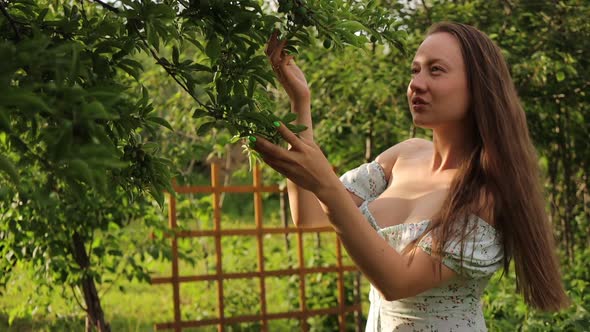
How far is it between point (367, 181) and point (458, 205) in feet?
1.27

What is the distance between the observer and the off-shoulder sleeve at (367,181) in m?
2.08

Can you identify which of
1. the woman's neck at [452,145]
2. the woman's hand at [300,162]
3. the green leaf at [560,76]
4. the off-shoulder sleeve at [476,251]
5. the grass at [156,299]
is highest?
the green leaf at [560,76]

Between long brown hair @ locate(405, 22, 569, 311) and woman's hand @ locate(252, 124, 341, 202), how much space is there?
374 millimetres

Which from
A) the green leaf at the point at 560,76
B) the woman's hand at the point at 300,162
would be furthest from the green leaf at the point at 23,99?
the green leaf at the point at 560,76

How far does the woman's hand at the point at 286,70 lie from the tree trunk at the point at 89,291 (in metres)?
2.71

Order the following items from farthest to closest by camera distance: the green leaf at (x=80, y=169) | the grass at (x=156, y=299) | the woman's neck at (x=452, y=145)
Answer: the grass at (x=156, y=299)
the woman's neck at (x=452, y=145)
the green leaf at (x=80, y=169)

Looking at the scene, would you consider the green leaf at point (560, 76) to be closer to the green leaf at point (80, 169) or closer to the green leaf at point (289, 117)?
the green leaf at point (289, 117)

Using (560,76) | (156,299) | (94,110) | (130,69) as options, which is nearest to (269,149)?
(130,69)

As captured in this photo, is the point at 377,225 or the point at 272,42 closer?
the point at 272,42

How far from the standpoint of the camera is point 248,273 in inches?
197

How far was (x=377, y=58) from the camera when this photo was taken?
4.86 m

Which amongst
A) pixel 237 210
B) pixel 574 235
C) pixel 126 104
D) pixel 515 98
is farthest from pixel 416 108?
pixel 237 210

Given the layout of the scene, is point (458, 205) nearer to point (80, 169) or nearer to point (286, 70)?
point (286, 70)

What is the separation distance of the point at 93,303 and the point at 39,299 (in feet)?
0.99
